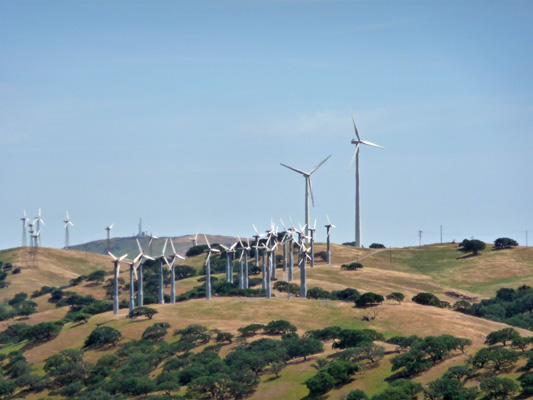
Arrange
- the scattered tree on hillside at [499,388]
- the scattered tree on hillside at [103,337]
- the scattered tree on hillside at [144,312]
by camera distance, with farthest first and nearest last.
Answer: the scattered tree on hillside at [144,312]
the scattered tree on hillside at [103,337]
the scattered tree on hillside at [499,388]

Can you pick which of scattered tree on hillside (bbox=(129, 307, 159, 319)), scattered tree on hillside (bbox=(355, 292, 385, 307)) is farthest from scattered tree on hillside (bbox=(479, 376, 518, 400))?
scattered tree on hillside (bbox=(129, 307, 159, 319))

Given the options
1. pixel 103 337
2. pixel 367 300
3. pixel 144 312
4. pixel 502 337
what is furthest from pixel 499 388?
pixel 144 312

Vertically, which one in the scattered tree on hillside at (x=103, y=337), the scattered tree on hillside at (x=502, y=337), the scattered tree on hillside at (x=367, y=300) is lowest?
the scattered tree on hillside at (x=103, y=337)

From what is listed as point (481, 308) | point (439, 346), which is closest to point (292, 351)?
point (439, 346)

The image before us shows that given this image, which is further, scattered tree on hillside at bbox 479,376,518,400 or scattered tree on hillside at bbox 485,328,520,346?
Answer: scattered tree on hillside at bbox 485,328,520,346

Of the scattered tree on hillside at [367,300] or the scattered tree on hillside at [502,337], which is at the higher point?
the scattered tree on hillside at [367,300]

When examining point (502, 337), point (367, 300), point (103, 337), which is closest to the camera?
point (502, 337)

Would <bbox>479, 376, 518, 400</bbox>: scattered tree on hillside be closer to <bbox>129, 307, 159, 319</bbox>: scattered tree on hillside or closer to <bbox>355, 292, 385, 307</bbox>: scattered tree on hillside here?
<bbox>355, 292, 385, 307</bbox>: scattered tree on hillside

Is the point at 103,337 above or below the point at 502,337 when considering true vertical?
below

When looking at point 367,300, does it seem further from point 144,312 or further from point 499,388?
point 499,388

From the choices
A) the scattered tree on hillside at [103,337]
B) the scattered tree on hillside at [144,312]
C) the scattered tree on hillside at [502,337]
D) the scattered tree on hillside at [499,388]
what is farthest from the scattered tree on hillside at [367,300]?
the scattered tree on hillside at [499,388]

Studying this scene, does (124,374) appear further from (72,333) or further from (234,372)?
(72,333)

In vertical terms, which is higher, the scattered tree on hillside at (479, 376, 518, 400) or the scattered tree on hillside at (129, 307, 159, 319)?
the scattered tree on hillside at (129, 307, 159, 319)

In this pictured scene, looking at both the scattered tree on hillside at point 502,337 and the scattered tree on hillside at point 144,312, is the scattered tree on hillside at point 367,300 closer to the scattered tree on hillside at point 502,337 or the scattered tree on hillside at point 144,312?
the scattered tree on hillside at point 144,312
